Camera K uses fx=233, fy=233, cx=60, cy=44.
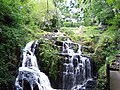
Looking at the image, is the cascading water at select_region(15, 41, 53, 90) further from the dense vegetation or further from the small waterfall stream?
the dense vegetation

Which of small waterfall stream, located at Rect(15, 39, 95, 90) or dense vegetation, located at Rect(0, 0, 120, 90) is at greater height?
dense vegetation, located at Rect(0, 0, 120, 90)

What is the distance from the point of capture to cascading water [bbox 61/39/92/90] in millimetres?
8812

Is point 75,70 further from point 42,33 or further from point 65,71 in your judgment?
point 42,33

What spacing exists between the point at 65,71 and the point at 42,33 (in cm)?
259

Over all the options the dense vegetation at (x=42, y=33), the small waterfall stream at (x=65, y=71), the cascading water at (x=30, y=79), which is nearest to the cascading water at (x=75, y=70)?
the small waterfall stream at (x=65, y=71)

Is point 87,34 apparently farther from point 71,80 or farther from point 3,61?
point 3,61

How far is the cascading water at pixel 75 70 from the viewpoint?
8.81 metres

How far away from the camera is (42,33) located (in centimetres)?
1077


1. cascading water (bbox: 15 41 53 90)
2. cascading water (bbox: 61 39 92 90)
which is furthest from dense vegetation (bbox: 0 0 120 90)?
cascading water (bbox: 61 39 92 90)

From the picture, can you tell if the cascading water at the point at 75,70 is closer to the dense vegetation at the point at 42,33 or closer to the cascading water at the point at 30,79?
the dense vegetation at the point at 42,33

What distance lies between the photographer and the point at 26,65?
27.5 ft

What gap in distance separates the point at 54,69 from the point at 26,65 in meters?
1.09

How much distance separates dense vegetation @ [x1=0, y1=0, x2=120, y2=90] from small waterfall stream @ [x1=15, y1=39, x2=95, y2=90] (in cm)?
30

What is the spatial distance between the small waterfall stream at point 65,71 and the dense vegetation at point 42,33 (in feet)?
0.97
